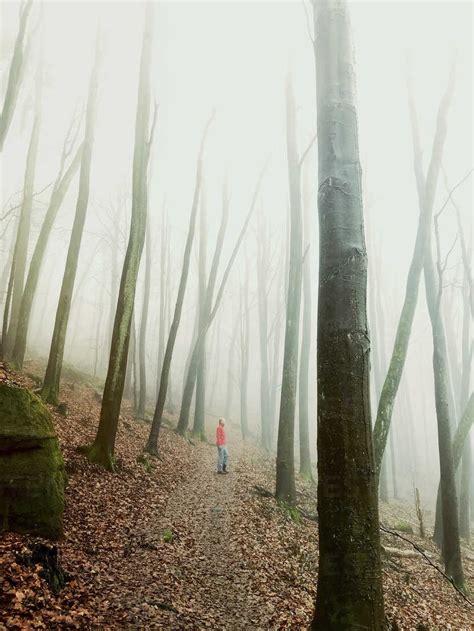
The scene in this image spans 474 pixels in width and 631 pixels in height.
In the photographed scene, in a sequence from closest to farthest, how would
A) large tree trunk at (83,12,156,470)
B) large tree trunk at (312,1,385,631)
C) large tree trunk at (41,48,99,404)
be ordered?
large tree trunk at (312,1,385,631), large tree trunk at (83,12,156,470), large tree trunk at (41,48,99,404)

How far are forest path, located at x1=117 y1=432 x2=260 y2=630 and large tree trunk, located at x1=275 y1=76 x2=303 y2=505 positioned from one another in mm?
1351

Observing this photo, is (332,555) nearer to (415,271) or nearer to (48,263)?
(415,271)

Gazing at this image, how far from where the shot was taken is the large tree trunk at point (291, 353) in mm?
9227

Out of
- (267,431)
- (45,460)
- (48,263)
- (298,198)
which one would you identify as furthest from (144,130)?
(48,263)

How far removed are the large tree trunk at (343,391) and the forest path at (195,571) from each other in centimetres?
195

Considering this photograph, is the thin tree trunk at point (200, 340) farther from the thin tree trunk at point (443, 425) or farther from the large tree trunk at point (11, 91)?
the large tree trunk at point (11, 91)

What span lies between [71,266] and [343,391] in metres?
9.78

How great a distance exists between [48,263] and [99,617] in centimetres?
4727

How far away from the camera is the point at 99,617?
11.6 feet

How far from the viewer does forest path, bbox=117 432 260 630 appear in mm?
4000

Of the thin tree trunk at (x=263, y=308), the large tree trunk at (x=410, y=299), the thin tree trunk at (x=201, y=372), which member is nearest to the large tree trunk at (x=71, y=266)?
the thin tree trunk at (x=201, y=372)

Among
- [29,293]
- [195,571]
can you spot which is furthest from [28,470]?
[29,293]

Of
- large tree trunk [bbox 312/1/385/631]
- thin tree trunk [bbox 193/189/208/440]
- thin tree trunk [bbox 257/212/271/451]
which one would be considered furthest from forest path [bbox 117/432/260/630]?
thin tree trunk [bbox 257/212/271/451]

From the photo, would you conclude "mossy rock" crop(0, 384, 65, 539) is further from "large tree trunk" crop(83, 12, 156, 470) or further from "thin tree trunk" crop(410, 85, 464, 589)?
"thin tree trunk" crop(410, 85, 464, 589)
